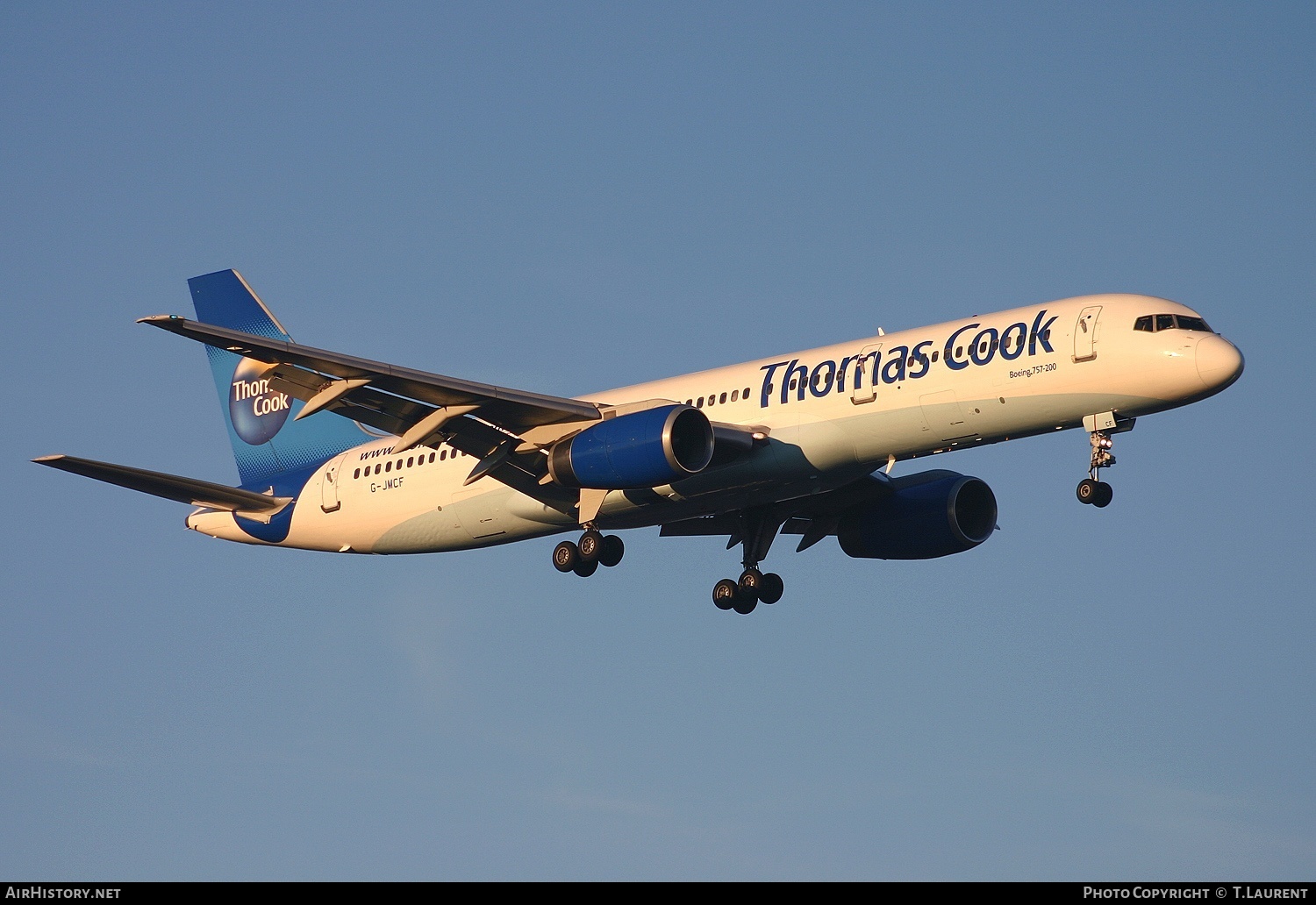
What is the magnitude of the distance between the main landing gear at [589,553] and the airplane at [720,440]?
0.04 metres

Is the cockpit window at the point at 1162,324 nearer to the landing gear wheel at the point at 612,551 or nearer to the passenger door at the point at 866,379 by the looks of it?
the passenger door at the point at 866,379

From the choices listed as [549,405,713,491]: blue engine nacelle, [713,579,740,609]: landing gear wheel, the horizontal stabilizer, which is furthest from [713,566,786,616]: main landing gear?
the horizontal stabilizer

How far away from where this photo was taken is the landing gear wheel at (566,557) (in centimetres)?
4341

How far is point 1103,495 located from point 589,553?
12.3 metres

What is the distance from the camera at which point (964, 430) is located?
38.9 m

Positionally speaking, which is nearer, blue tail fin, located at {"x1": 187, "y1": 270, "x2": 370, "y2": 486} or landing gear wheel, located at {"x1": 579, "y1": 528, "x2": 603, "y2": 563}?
landing gear wheel, located at {"x1": 579, "y1": 528, "x2": 603, "y2": 563}

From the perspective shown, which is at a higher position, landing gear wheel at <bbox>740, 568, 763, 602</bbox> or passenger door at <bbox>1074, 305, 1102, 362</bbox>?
passenger door at <bbox>1074, 305, 1102, 362</bbox>

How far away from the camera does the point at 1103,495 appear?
126 ft

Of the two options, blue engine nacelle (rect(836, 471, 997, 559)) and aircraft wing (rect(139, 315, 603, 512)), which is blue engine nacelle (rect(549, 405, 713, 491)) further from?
blue engine nacelle (rect(836, 471, 997, 559))

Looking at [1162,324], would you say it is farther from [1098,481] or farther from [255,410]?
[255,410]

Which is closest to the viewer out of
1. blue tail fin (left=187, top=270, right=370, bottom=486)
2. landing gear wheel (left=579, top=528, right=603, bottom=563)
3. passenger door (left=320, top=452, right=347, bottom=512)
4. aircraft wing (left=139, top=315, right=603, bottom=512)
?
aircraft wing (left=139, top=315, right=603, bottom=512)

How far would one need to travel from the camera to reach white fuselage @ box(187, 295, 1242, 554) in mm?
37594
